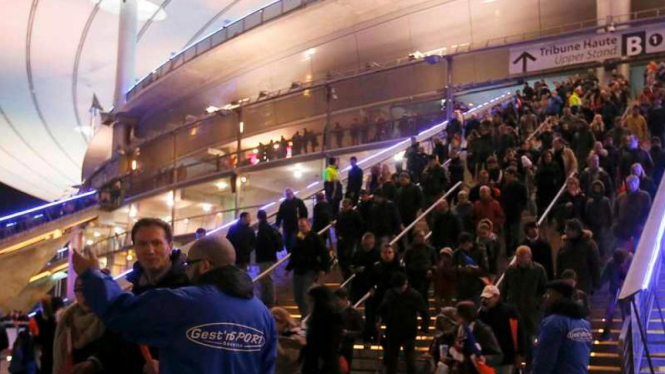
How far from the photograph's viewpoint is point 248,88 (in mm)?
41656

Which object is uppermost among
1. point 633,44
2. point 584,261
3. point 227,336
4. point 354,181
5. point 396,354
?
point 633,44

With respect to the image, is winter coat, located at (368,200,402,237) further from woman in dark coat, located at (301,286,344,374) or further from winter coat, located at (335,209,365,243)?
woman in dark coat, located at (301,286,344,374)

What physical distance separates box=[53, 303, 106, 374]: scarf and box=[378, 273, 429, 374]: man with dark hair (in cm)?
473

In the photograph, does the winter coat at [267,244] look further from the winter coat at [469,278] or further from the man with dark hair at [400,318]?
the man with dark hair at [400,318]

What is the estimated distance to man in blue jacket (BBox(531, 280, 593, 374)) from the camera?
6.03m

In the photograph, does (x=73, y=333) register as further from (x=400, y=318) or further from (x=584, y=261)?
(x=584, y=261)

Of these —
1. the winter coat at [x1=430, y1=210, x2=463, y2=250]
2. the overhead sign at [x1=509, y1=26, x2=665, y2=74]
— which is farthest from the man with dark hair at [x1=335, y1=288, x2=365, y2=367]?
the overhead sign at [x1=509, y1=26, x2=665, y2=74]

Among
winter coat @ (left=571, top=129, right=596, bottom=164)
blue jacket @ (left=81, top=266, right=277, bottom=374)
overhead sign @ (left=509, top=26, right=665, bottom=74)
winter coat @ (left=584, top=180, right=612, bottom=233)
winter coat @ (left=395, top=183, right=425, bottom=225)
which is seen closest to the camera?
blue jacket @ (left=81, top=266, right=277, bottom=374)

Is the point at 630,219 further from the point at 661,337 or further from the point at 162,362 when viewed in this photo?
the point at 162,362

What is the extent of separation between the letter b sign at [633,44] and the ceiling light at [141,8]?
27.1 meters

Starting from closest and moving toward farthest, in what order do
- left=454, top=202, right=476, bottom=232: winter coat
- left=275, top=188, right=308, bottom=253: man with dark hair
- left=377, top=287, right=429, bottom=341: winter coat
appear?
1. left=377, top=287, right=429, bottom=341: winter coat
2. left=454, top=202, right=476, bottom=232: winter coat
3. left=275, top=188, right=308, bottom=253: man with dark hair

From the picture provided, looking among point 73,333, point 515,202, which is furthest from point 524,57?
point 73,333

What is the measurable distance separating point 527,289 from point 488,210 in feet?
9.99

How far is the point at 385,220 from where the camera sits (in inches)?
477
